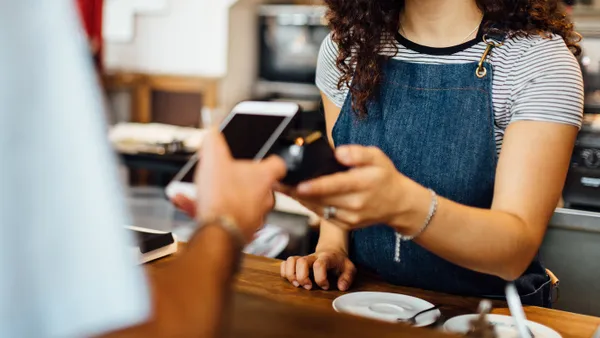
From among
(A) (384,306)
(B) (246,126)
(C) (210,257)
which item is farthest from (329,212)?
(B) (246,126)

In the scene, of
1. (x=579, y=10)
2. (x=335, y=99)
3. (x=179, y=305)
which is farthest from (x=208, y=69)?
(x=179, y=305)

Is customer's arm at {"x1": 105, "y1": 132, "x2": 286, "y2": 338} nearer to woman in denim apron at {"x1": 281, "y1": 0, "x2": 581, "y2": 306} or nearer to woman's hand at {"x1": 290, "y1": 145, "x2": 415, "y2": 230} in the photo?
woman's hand at {"x1": 290, "y1": 145, "x2": 415, "y2": 230}

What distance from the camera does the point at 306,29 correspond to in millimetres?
3834

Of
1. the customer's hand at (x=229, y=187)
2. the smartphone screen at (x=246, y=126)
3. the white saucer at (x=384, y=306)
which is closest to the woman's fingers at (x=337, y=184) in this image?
the customer's hand at (x=229, y=187)

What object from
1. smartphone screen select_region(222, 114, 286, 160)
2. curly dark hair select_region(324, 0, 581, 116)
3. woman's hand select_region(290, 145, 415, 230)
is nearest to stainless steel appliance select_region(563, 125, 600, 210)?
curly dark hair select_region(324, 0, 581, 116)

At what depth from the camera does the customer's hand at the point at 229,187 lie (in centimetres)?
56

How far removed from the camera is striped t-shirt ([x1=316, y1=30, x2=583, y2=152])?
1.11 metres

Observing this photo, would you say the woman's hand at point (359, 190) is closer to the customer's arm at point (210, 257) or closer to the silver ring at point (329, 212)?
the silver ring at point (329, 212)

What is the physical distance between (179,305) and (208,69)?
3.89 m

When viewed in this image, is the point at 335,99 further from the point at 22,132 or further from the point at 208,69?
the point at 208,69

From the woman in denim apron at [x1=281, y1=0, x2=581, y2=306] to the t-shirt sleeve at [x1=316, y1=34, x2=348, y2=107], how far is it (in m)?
0.02

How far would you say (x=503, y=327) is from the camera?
95cm

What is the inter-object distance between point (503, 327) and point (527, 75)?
48 centimetres

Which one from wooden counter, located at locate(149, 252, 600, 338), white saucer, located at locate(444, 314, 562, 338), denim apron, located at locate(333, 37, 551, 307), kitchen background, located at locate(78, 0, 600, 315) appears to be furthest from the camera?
kitchen background, located at locate(78, 0, 600, 315)
